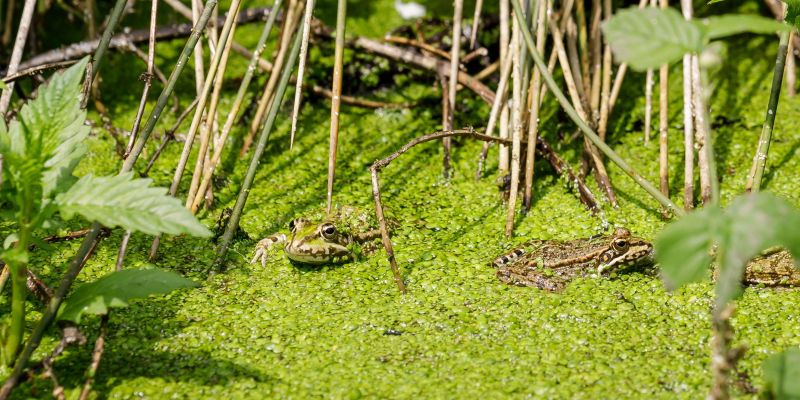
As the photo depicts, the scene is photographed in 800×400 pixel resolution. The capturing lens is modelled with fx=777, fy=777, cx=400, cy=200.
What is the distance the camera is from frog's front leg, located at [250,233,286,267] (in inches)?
115

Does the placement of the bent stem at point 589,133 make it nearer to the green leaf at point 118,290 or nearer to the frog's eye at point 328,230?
the frog's eye at point 328,230

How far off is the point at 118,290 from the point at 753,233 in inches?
61.9

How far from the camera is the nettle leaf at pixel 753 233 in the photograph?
1.48 m

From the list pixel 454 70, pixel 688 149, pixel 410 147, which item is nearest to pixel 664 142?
pixel 688 149

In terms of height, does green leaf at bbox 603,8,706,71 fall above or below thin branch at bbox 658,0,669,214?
above

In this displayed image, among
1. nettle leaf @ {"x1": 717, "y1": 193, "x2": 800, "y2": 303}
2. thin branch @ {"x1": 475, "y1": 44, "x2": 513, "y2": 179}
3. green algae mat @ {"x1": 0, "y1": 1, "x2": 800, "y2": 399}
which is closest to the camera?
nettle leaf @ {"x1": 717, "y1": 193, "x2": 800, "y2": 303}

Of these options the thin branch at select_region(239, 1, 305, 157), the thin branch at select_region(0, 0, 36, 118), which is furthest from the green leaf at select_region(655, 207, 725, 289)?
the thin branch at select_region(0, 0, 36, 118)

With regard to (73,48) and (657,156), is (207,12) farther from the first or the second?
(657,156)

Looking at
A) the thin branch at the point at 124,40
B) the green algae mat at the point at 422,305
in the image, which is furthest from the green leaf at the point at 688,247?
the thin branch at the point at 124,40

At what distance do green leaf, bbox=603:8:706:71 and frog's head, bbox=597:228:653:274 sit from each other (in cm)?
128

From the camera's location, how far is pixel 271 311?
259 centimetres

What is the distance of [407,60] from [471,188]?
2.98ft

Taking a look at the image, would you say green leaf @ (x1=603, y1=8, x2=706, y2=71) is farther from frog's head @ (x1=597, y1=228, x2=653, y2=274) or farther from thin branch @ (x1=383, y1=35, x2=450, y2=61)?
thin branch @ (x1=383, y1=35, x2=450, y2=61)

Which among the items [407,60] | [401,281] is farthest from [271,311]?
[407,60]
